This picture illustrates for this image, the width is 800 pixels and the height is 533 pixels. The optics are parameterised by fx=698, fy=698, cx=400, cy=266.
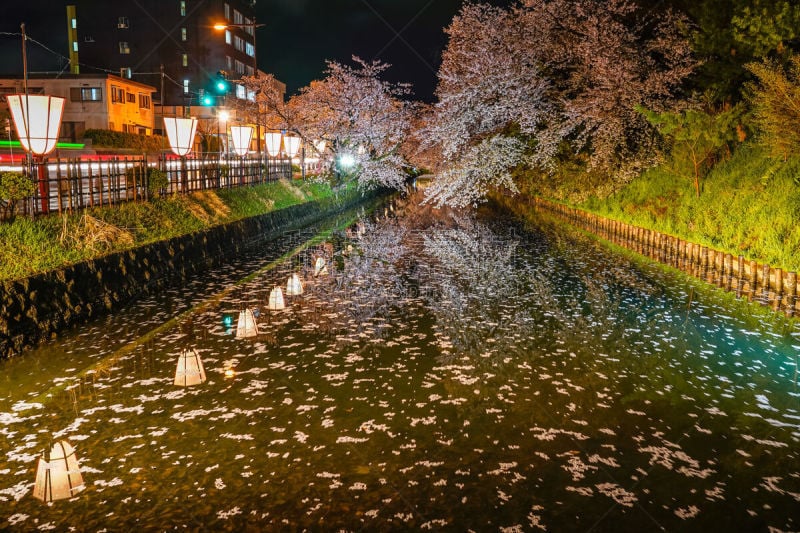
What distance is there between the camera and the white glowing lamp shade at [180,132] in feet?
71.5

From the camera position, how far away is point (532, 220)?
30484 mm

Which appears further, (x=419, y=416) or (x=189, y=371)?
(x=189, y=371)

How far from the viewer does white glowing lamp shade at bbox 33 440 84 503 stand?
17.2ft

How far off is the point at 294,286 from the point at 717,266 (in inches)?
370

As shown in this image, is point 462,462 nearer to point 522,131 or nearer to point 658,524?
point 658,524

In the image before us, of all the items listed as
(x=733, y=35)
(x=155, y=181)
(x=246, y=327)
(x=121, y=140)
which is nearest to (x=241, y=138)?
(x=155, y=181)

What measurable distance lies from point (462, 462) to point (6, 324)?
7.26 meters

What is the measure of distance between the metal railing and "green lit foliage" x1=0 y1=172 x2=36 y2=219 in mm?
397

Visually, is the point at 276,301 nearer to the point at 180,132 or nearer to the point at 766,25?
the point at 180,132

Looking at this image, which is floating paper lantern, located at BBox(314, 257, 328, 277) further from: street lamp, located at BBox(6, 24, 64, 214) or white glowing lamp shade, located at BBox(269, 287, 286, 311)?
street lamp, located at BBox(6, 24, 64, 214)

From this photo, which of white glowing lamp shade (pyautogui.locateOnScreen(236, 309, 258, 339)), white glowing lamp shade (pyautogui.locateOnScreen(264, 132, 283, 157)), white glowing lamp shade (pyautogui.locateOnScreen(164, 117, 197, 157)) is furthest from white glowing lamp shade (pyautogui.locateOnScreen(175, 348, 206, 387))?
white glowing lamp shade (pyautogui.locateOnScreen(264, 132, 283, 157))

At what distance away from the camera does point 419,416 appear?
6891mm

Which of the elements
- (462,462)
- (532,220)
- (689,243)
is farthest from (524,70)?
(462,462)

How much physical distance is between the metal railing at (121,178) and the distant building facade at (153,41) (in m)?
34.9
